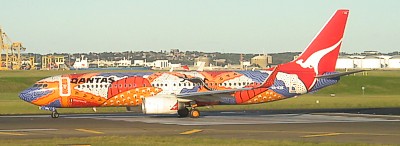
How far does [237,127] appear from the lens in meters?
33.1

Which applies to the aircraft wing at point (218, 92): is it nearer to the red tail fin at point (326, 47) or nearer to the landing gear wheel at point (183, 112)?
the landing gear wheel at point (183, 112)

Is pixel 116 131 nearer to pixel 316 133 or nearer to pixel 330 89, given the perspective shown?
pixel 316 133

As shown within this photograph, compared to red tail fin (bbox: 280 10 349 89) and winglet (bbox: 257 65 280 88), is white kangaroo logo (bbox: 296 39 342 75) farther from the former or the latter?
winglet (bbox: 257 65 280 88)

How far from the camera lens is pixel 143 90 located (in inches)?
1650

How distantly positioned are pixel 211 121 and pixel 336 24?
33.7 ft

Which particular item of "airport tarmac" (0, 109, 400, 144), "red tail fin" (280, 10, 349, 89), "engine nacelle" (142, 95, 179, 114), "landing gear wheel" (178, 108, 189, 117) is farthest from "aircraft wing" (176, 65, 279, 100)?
"red tail fin" (280, 10, 349, 89)

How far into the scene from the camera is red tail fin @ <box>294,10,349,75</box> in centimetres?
4291

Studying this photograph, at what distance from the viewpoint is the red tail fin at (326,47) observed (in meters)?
42.9

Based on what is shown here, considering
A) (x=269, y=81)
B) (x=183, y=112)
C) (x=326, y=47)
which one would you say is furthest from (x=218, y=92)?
(x=326, y=47)

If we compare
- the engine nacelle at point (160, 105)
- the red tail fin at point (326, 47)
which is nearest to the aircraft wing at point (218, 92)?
the engine nacelle at point (160, 105)

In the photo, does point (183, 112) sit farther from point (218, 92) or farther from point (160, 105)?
point (218, 92)

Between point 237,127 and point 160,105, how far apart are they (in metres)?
7.55

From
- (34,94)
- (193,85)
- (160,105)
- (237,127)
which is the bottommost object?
(237,127)

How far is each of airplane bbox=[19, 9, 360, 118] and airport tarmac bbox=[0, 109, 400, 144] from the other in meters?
1.30
